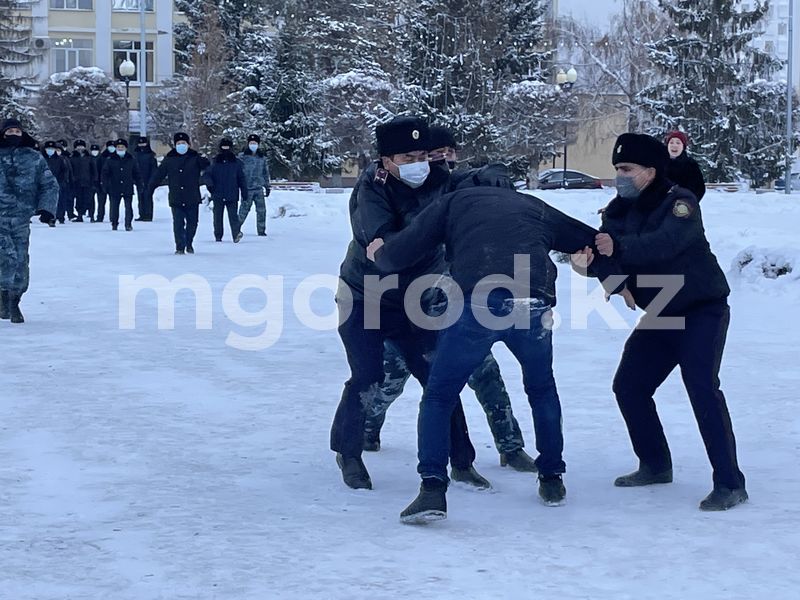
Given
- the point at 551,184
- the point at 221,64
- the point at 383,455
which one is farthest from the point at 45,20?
the point at 383,455

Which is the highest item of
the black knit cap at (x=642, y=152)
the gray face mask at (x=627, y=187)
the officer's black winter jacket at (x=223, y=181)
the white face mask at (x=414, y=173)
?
the black knit cap at (x=642, y=152)

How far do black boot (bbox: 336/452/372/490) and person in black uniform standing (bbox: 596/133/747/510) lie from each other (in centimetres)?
139

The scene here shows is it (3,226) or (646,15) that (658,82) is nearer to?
(646,15)

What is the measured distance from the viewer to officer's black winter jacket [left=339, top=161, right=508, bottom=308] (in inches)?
235

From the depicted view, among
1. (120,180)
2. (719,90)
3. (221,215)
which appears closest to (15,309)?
(221,215)

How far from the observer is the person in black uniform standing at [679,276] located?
19.6 feet

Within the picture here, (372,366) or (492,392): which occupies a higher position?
(372,366)

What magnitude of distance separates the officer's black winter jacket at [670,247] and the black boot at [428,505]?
1.18 meters

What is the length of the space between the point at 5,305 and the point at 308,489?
691 cm

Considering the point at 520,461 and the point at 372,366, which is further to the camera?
the point at 520,461

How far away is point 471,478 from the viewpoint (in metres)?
6.43

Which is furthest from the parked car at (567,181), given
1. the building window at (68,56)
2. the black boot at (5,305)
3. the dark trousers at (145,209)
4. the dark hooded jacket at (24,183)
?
the dark hooded jacket at (24,183)

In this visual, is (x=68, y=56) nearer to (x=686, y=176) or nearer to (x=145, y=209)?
(x=145, y=209)

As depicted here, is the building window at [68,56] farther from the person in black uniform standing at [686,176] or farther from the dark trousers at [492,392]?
the person in black uniform standing at [686,176]
